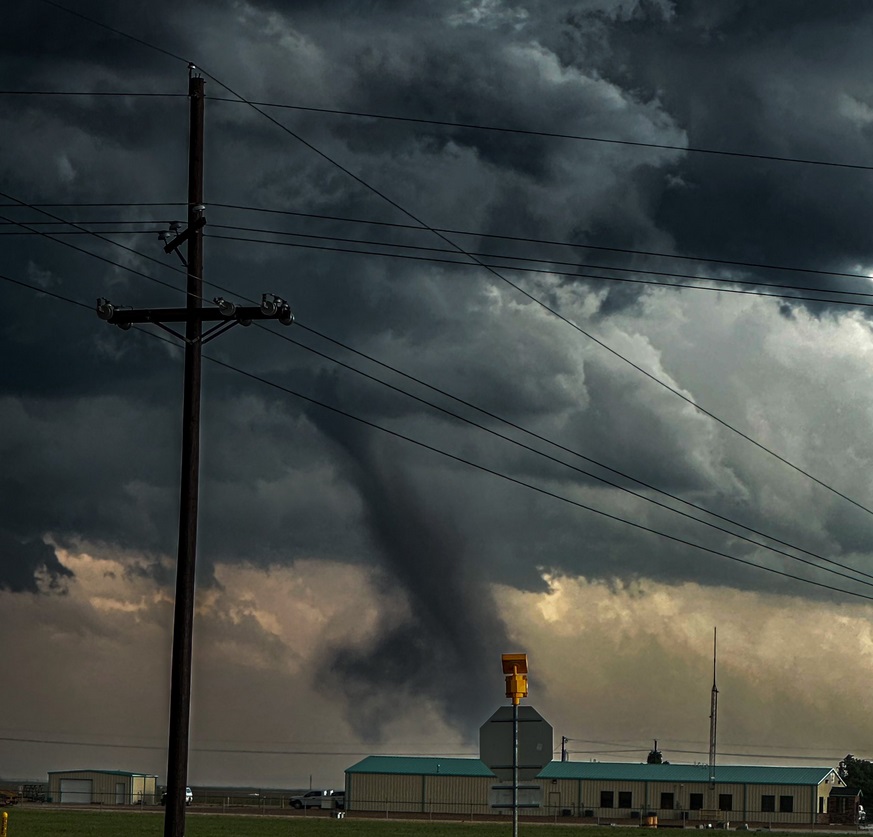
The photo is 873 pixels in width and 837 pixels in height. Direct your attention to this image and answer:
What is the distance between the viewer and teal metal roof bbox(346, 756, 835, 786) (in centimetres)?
11800

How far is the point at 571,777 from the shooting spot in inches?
4855

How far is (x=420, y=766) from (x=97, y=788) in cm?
3418

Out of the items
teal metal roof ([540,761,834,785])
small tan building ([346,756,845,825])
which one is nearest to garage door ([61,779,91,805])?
small tan building ([346,756,845,825])

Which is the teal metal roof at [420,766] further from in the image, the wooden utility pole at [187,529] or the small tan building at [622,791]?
the wooden utility pole at [187,529]

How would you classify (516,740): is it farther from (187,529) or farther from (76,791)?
(76,791)

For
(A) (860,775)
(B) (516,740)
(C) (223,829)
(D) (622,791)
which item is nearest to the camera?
(B) (516,740)

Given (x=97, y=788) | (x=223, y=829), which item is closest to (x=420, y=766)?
(x=97, y=788)

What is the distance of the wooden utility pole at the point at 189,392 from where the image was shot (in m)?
23.6

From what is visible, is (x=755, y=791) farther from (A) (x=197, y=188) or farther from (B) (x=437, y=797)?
(A) (x=197, y=188)

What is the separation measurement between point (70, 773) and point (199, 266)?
405ft

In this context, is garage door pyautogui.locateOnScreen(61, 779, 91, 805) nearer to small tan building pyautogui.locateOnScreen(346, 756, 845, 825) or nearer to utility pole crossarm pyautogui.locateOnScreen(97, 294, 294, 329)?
small tan building pyautogui.locateOnScreen(346, 756, 845, 825)

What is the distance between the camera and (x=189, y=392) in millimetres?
24922

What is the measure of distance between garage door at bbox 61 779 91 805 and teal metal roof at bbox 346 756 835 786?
94.2 feet

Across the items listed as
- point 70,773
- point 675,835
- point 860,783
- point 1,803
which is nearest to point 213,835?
point 675,835
